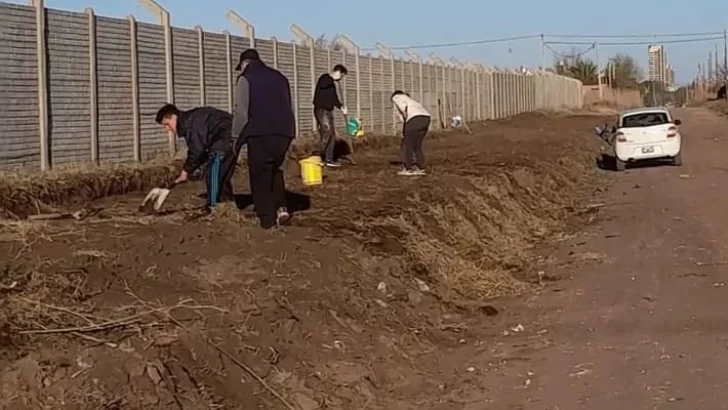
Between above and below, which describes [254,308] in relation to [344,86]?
below

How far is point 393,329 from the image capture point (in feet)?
32.6

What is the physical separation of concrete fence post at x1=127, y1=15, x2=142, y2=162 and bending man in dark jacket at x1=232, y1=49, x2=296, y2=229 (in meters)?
7.53

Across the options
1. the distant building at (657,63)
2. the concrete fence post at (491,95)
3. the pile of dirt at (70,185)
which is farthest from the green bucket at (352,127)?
the distant building at (657,63)

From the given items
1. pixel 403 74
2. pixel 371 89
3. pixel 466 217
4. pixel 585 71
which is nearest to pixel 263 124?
pixel 466 217

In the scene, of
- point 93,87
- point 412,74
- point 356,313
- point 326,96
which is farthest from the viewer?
point 412,74

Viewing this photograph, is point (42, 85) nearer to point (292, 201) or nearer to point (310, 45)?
point (292, 201)

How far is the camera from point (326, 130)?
22.7 metres

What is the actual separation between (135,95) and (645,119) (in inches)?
569

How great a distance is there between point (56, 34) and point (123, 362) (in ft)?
36.5

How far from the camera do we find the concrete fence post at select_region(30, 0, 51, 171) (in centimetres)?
1631

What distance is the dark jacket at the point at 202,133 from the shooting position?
1283cm

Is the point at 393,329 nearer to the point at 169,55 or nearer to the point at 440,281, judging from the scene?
the point at 440,281

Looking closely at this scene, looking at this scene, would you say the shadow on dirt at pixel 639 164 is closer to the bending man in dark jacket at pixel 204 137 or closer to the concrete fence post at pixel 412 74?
the concrete fence post at pixel 412 74

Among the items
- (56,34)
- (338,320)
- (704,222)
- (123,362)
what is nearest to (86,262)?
(338,320)
